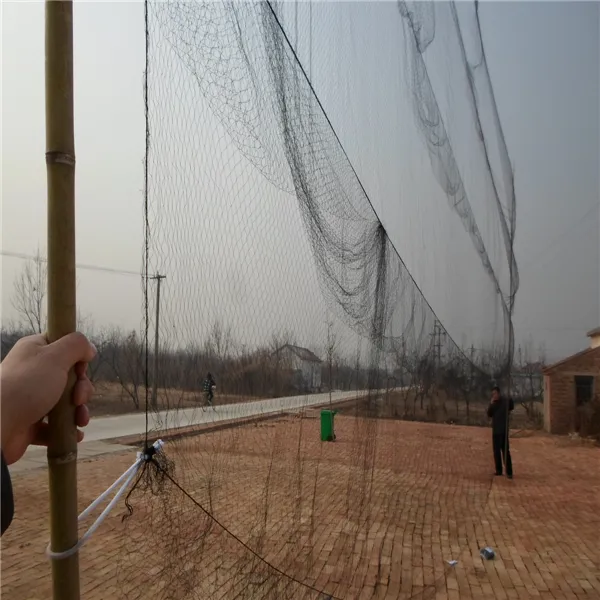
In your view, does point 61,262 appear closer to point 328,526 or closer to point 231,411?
point 231,411

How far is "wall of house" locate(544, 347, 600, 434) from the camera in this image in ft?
57.8

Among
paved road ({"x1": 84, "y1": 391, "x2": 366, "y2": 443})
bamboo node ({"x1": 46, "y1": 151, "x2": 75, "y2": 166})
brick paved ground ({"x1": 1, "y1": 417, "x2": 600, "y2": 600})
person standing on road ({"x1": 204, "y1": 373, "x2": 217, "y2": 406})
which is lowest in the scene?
brick paved ground ({"x1": 1, "y1": 417, "x2": 600, "y2": 600})

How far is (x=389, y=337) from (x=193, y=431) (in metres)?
2.61

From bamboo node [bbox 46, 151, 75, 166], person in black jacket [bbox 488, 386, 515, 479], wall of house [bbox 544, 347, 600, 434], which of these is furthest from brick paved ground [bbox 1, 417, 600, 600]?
wall of house [bbox 544, 347, 600, 434]

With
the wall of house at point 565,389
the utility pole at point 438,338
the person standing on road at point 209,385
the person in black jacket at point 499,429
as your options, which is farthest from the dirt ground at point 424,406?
the wall of house at point 565,389

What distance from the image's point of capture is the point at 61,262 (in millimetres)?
1157

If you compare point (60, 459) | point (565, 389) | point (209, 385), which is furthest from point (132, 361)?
point (565, 389)

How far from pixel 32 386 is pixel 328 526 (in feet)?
13.5

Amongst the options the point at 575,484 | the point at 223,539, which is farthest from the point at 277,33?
the point at 575,484

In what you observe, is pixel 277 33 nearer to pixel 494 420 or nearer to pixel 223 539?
pixel 223 539

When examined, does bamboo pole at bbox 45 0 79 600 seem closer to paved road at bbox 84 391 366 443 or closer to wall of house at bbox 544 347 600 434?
paved road at bbox 84 391 366 443

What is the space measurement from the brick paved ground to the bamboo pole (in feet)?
3.48

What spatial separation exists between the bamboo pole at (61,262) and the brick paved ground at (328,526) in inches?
41.8

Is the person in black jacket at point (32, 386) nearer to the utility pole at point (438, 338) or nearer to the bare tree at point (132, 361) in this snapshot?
the bare tree at point (132, 361)
